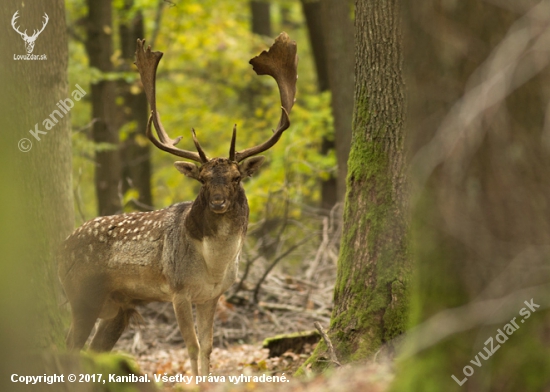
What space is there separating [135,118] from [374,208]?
35.7 ft

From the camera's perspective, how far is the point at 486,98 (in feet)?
10.7

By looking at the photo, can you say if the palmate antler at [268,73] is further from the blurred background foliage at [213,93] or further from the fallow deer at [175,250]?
the blurred background foliage at [213,93]

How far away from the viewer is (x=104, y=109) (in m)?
14.2

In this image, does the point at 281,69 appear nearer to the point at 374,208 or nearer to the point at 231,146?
the point at 231,146

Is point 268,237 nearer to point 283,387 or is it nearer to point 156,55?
point 156,55

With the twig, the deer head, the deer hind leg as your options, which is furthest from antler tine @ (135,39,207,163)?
the twig

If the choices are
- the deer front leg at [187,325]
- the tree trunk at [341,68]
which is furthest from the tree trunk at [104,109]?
the deer front leg at [187,325]

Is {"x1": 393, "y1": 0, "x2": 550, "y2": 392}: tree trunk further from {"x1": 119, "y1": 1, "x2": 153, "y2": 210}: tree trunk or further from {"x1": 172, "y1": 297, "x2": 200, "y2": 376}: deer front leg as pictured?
{"x1": 119, "y1": 1, "x2": 153, "y2": 210}: tree trunk

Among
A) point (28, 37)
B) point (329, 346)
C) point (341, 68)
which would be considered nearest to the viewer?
point (329, 346)

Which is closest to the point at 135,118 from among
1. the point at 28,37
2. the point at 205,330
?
the point at 28,37

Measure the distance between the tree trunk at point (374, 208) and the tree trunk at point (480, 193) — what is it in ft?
8.71

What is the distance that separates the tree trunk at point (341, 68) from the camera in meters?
12.9

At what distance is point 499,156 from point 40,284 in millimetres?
3051

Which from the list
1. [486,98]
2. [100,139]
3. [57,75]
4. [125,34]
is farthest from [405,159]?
[125,34]
